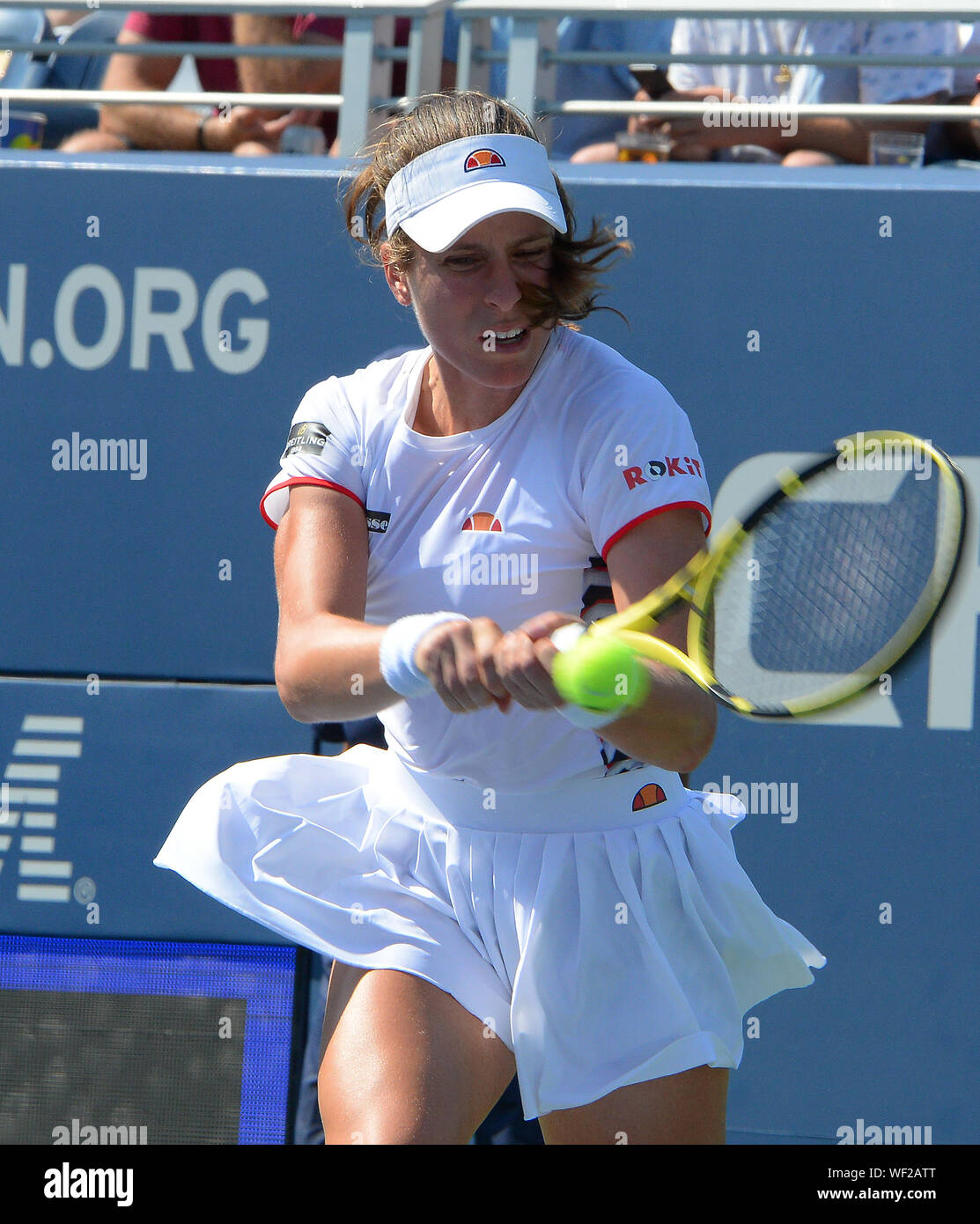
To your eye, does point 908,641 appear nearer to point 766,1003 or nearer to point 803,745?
point 803,745

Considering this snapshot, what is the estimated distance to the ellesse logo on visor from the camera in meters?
1.71

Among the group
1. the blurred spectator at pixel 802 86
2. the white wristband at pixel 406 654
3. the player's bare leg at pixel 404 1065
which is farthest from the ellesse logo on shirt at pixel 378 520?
the blurred spectator at pixel 802 86

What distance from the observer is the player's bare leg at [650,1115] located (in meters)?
1.68

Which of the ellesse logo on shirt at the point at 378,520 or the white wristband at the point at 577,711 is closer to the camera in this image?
the white wristband at the point at 577,711

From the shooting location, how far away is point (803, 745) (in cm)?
266

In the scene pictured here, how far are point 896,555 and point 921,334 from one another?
95 centimetres

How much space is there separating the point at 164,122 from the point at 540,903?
97.0 inches

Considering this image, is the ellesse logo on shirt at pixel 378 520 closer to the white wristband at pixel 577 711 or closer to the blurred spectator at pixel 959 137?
the white wristband at pixel 577 711

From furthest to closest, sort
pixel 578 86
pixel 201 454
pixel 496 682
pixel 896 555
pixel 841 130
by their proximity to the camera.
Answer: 1. pixel 578 86
2. pixel 841 130
3. pixel 201 454
4. pixel 896 555
5. pixel 496 682

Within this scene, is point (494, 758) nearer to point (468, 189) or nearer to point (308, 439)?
point (308, 439)

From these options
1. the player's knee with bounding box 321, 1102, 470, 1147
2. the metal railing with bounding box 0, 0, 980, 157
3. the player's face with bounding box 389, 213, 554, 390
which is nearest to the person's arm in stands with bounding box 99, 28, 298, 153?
the metal railing with bounding box 0, 0, 980, 157

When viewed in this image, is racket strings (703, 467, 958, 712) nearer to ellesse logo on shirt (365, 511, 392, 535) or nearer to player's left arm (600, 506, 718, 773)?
player's left arm (600, 506, 718, 773)

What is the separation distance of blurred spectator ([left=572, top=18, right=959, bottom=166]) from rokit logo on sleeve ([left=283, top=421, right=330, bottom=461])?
5.30 feet

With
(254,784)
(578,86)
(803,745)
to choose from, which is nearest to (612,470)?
(254,784)
